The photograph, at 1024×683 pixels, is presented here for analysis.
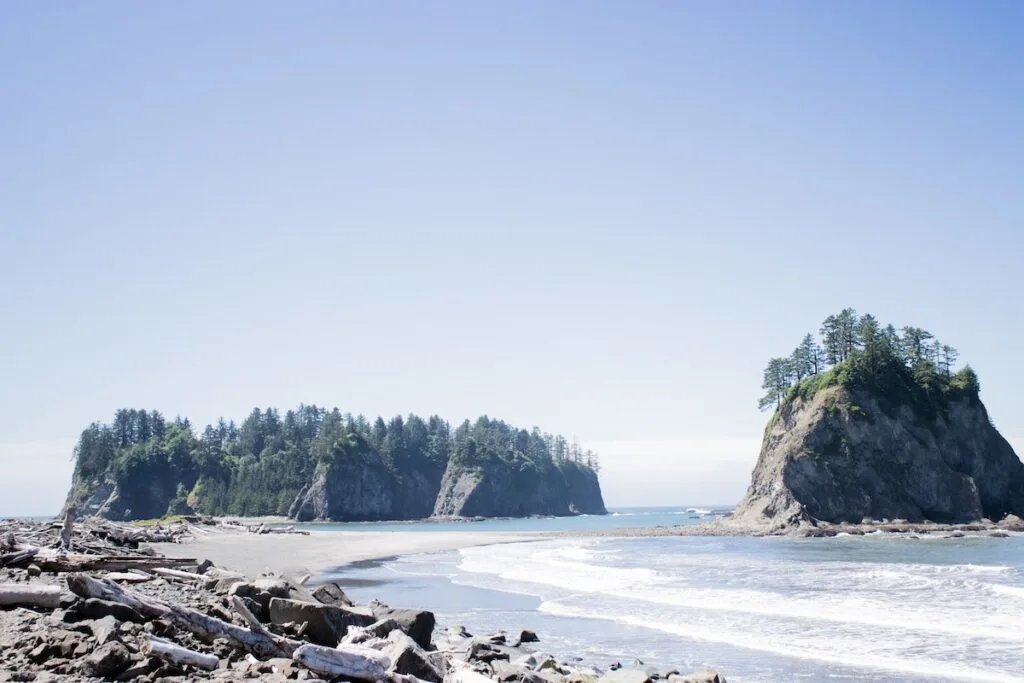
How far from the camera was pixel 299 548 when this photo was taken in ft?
159

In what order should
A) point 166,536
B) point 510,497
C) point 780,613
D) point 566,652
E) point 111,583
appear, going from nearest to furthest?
1. point 111,583
2. point 566,652
3. point 780,613
4. point 166,536
5. point 510,497

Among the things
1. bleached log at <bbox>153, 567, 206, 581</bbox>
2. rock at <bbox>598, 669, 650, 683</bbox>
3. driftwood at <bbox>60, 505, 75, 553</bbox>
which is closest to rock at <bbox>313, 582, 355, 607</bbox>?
bleached log at <bbox>153, 567, 206, 581</bbox>

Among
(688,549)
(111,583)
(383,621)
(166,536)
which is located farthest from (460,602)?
(688,549)

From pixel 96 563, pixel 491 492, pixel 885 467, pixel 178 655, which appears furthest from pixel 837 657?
pixel 491 492

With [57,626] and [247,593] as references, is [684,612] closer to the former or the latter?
[247,593]

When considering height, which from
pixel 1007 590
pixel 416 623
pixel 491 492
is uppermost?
pixel 491 492

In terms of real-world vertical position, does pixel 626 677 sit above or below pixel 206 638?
below

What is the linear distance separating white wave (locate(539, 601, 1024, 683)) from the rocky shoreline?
419 cm

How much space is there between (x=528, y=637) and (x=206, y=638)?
975 centimetres

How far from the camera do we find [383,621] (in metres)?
12.8

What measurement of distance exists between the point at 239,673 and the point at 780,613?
59.5ft

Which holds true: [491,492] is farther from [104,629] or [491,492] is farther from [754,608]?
[104,629]

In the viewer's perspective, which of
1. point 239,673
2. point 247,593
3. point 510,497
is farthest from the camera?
point 510,497

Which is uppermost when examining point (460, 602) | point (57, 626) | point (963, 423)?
point (963, 423)
